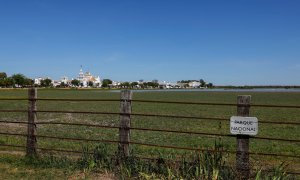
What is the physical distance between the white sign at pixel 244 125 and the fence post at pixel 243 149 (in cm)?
13

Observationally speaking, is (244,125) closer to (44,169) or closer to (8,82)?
(44,169)

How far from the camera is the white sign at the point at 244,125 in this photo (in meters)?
7.43

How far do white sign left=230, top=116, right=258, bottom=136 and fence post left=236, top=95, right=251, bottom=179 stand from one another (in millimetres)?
127

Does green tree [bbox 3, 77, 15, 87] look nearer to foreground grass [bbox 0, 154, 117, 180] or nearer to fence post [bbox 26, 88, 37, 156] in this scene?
fence post [bbox 26, 88, 37, 156]

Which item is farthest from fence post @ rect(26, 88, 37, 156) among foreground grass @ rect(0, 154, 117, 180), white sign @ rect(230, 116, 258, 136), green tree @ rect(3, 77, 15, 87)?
green tree @ rect(3, 77, 15, 87)

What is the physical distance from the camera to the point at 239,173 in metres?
7.45

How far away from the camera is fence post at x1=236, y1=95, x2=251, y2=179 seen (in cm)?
750

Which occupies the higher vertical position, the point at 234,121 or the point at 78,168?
the point at 234,121

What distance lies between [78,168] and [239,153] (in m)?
3.68

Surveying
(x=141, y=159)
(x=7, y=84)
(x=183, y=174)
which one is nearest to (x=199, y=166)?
(x=183, y=174)

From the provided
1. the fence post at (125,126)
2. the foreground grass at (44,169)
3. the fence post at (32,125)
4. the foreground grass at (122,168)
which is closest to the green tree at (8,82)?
the fence post at (32,125)

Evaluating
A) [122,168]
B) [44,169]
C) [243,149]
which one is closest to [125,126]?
[122,168]

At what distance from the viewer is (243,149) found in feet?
24.7

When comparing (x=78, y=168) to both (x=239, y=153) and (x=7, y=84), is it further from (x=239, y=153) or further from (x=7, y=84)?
(x=7, y=84)
